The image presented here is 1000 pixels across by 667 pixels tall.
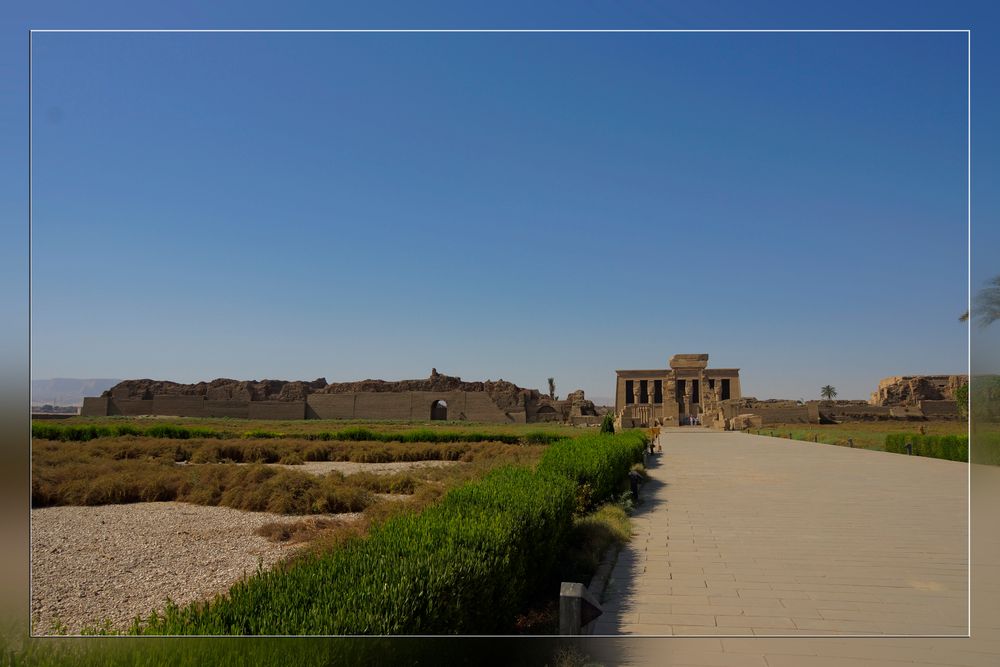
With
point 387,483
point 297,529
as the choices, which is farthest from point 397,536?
point 387,483

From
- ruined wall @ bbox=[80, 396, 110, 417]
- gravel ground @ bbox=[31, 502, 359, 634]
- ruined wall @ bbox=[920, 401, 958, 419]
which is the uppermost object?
ruined wall @ bbox=[920, 401, 958, 419]

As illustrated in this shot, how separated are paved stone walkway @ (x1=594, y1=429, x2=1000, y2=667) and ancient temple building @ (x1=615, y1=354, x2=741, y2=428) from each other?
153 ft

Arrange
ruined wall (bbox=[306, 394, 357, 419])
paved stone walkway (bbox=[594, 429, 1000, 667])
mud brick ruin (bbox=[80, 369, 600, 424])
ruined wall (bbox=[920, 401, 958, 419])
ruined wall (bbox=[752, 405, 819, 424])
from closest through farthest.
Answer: paved stone walkway (bbox=[594, 429, 1000, 667]) < ruined wall (bbox=[920, 401, 958, 419]) < ruined wall (bbox=[752, 405, 819, 424]) < mud brick ruin (bbox=[80, 369, 600, 424]) < ruined wall (bbox=[306, 394, 357, 419])

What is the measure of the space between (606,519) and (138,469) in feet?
39.1

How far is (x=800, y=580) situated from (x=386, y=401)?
196 ft

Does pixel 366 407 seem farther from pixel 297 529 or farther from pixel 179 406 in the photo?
pixel 297 529

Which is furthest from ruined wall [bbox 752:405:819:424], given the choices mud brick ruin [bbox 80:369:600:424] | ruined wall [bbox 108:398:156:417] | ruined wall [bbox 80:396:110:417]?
ruined wall [bbox 108:398:156:417]

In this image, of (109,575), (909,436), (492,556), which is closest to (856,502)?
(492,556)

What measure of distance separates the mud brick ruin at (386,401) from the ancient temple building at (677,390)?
411cm

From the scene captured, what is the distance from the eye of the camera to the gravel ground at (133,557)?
578 centimetres

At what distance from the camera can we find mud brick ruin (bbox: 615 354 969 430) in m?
50.7

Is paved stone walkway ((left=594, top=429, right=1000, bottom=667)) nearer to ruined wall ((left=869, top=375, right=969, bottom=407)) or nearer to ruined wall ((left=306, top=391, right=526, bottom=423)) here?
ruined wall ((left=869, top=375, right=969, bottom=407))

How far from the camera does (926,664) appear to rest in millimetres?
3475

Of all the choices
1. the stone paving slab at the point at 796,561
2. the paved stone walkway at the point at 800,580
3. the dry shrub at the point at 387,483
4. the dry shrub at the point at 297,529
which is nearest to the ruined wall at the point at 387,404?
the dry shrub at the point at 387,483
